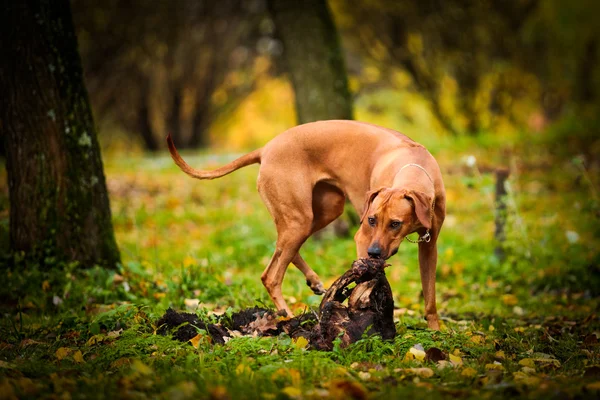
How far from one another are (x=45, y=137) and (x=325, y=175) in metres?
2.30

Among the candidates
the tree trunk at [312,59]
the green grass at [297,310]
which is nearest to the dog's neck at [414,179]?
the green grass at [297,310]

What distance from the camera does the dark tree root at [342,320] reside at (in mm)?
3469

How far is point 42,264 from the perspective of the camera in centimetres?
488

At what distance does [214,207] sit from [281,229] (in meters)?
5.19

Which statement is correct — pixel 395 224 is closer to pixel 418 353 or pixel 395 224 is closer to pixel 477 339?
pixel 418 353

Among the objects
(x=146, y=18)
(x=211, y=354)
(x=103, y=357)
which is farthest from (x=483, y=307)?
(x=146, y=18)

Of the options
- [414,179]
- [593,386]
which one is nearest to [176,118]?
[414,179]

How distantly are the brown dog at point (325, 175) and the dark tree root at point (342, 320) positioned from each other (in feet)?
1.93

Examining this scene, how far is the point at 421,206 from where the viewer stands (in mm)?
3572

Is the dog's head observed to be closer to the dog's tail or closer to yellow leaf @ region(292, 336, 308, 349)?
yellow leaf @ region(292, 336, 308, 349)

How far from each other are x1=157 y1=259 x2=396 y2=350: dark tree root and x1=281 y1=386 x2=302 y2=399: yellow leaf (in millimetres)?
784

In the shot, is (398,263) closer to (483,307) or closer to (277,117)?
(483,307)

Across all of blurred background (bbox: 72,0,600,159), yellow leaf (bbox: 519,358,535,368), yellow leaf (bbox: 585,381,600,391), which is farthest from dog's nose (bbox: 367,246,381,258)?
blurred background (bbox: 72,0,600,159)

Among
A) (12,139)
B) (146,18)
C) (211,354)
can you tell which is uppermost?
(146,18)
